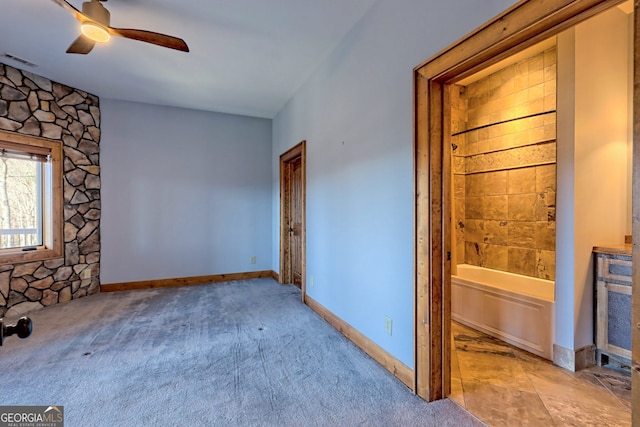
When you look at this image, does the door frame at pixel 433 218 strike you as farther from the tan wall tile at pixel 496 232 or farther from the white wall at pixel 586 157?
the tan wall tile at pixel 496 232

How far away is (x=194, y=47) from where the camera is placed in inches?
118

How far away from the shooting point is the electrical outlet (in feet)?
7.32

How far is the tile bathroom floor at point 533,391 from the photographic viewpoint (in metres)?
1.73

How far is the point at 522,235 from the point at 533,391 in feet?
6.17

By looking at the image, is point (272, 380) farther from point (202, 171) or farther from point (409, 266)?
point (202, 171)

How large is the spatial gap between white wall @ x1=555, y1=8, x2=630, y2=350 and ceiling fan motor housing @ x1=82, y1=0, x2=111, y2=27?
11.1 feet

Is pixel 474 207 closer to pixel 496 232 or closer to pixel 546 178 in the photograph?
pixel 496 232

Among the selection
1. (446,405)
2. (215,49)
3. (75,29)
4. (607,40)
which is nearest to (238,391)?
(446,405)

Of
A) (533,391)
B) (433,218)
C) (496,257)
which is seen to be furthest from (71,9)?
(496,257)

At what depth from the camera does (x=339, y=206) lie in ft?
9.97

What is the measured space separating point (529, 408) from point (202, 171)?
4771 mm

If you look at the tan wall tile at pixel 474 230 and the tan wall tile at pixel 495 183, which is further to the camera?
the tan wall tile at pixel 474 230

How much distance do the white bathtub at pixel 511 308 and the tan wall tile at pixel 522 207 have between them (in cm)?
64

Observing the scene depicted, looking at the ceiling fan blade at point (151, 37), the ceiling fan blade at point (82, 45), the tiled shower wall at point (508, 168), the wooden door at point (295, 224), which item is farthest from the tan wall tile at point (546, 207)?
the ceiling fan blade at point (82, 45)
